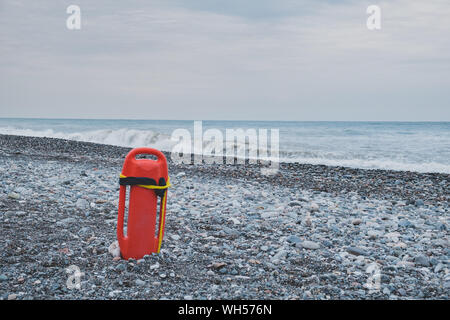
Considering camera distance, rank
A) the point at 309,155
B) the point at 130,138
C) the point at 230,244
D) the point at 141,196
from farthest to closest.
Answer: the point at 130,138 < the point at 309,155 < the point at 230,244 < the point at 141,196

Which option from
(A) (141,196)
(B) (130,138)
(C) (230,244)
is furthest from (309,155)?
(A) (141,196)

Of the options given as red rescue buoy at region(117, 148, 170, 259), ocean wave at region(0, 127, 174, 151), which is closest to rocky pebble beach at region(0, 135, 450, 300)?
red rescue buoy at region(117, 148, 170, 259)

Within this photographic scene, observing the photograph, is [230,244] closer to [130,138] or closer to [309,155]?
[309,155]

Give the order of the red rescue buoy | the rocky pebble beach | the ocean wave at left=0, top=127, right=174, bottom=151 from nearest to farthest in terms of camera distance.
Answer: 1. the rocky pebble beach
2. the red rescue buoy
3. the ocean wave at left=0, top=127, right=174, bottom=151

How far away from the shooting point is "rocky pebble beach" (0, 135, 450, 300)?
395cm

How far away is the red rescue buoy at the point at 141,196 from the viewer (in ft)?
14.3

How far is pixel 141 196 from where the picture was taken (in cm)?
439

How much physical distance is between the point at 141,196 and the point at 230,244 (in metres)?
1.55

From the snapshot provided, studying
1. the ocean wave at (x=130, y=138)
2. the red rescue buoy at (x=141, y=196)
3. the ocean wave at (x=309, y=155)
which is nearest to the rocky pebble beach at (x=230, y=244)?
the red rescue buoy at (x=141, y=196)

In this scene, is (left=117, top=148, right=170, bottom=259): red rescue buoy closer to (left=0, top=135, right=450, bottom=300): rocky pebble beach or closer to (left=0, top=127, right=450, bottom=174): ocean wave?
(left=0, top=135, right=450, bottom=300): rocky pebble beach

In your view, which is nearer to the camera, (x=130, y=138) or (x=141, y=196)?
(x=141, y=196)

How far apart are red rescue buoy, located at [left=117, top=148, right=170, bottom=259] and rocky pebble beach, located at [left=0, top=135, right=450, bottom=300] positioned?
175 mm

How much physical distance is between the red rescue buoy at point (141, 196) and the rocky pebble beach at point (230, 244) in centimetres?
18
